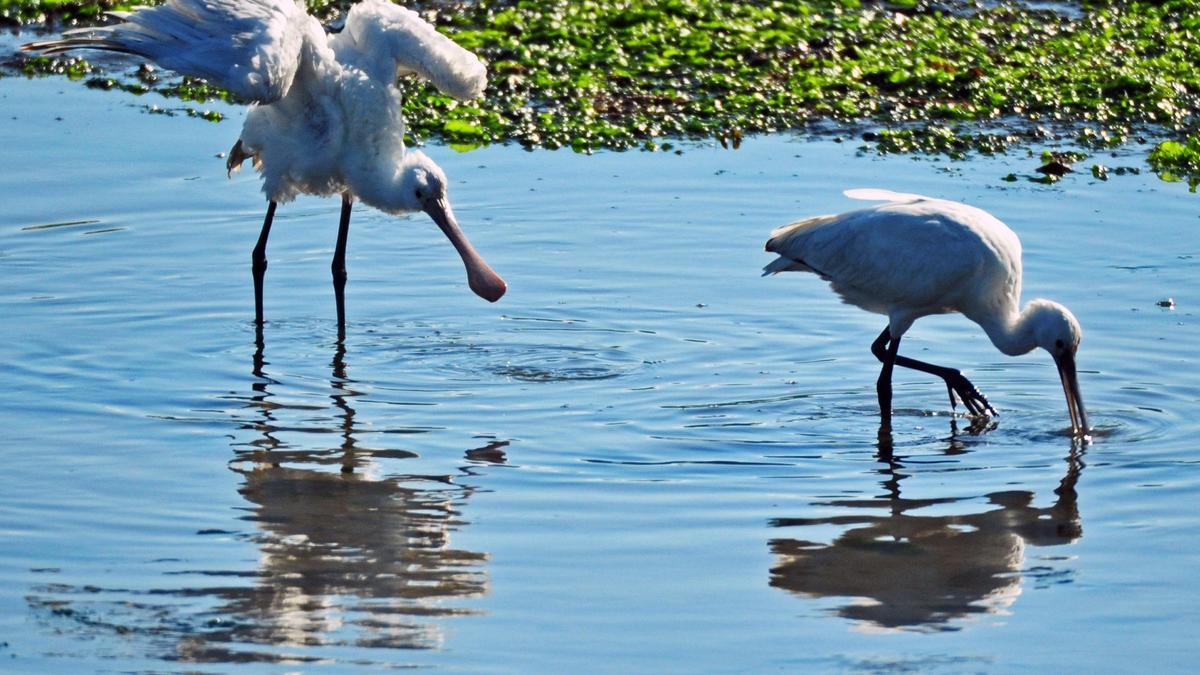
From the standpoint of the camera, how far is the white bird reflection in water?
6.09 meters

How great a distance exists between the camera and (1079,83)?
545 inches

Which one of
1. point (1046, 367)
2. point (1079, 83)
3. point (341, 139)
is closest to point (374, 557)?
point (341, 139)

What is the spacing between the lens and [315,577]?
6.19 m

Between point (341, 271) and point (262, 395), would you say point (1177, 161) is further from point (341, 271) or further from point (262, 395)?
point (262, 395)

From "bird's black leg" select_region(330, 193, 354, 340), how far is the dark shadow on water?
5.89 ft

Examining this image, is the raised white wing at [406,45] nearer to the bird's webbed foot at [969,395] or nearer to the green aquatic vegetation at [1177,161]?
the bird's webbed foot at [969,395]

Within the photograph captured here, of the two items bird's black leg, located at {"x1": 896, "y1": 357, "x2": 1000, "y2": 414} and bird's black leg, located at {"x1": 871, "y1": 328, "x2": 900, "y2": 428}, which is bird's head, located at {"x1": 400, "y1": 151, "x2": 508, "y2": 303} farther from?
bird's black leg, located at {"x1": 896, "y1": 357, "x2": 1000, "y2": 414}

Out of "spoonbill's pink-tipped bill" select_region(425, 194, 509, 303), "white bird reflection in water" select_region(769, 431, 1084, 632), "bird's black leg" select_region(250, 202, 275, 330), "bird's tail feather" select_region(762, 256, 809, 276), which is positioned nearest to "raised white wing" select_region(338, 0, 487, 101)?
"spoonbill's pink-tipped bill" select_region(425, 194, 509, 303)

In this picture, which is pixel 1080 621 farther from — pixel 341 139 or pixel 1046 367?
pixel 341 139

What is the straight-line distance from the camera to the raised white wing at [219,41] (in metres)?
8.54

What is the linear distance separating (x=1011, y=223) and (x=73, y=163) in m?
5.98

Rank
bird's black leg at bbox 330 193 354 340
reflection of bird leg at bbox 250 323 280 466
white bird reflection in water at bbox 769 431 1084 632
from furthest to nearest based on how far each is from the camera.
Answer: bird's black leg at bbox 330 193 354 340, reflection of bird leg at bbox 250 323 280 466, white bird reflection in water at bbox 769 431 1084 632

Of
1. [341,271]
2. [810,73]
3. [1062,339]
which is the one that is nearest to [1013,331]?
[1062,339]

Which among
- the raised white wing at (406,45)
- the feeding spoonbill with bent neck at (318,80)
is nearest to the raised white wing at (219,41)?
the feeding spoonbill with bent neck at (318,80)
